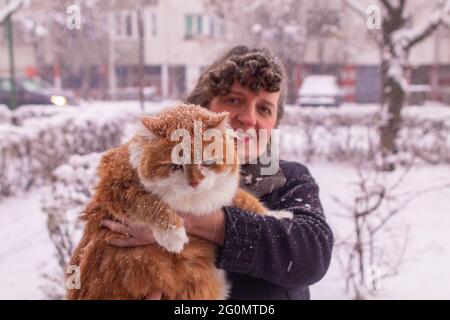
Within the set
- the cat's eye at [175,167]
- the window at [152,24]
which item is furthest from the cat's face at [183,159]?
the window at [152,24]

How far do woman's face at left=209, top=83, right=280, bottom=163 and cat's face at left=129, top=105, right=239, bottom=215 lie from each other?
0.11 m

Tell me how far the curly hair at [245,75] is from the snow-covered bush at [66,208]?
127 cm

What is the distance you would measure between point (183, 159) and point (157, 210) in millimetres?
129

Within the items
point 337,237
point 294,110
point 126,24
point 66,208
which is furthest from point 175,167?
point 294,110

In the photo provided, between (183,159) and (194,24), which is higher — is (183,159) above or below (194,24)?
below

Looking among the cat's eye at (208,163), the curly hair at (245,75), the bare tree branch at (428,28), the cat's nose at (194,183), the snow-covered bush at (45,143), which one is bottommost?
the snow-covered bush at (45,143)

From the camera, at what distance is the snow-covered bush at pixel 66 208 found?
220 cm

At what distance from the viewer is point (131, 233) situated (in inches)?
35.1

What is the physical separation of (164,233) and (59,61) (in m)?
3.14

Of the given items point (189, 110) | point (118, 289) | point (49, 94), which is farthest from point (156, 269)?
point (49, 94)

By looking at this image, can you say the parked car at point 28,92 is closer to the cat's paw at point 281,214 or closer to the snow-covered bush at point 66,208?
the snow-covered bush at point 66,208

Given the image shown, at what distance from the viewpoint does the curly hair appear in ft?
3.32

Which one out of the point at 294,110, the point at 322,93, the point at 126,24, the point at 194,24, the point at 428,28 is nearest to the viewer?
the point at 126,24

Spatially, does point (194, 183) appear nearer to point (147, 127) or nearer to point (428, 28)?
point (147, 127)
